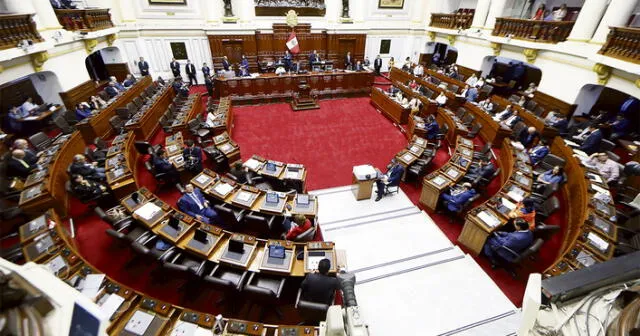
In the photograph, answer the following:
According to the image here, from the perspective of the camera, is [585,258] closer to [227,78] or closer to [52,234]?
[52,234]

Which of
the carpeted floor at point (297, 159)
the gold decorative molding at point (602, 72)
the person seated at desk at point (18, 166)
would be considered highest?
the gold decorative molding at point (602, 72)

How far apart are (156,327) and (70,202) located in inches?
225

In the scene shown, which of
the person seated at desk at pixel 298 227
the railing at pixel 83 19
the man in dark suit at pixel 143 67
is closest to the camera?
the person seated at desk at pixel 298 227

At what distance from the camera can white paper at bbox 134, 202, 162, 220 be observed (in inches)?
225

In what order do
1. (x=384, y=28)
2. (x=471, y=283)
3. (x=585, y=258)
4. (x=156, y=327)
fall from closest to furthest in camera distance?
(x=156, y=327) → (x=585, y=258) → (x=471, y=283) → (x=384, y=28)

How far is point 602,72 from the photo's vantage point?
8766 millimetres

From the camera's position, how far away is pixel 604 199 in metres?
6.19

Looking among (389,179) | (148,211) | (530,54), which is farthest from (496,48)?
(148,211)

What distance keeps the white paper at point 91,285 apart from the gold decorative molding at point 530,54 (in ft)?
50.6

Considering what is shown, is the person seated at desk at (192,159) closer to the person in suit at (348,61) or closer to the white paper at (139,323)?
the white paper at (139,323)

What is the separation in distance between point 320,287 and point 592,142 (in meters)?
9.86

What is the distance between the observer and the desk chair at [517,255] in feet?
17.0

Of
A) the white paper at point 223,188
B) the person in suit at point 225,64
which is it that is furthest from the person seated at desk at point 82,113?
the person in suit at point 225,64

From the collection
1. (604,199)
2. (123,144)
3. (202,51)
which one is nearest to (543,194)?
(604,199)
